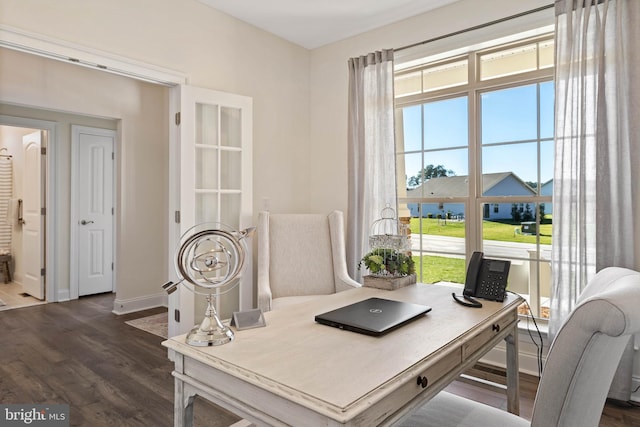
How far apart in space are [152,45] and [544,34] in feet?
9.27

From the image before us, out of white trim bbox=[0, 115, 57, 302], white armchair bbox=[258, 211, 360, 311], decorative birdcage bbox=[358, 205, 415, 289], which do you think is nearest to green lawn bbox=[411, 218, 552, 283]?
white armchair bbox=[258, 211, 360, 311]

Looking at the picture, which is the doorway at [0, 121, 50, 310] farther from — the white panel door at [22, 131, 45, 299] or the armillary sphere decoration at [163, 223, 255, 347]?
the armillary sphere decoration at [163, 223, 255, 347]

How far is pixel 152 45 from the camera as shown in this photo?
286 centimetres

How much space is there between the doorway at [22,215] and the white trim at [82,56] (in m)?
2.84

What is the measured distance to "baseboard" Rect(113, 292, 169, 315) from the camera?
4420 mm

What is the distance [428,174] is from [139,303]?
11.6 feet

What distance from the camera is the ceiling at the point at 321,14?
3150mm

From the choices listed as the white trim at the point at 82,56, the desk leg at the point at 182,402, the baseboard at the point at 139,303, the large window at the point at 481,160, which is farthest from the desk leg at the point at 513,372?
→ the baseboard at the point at 139,303

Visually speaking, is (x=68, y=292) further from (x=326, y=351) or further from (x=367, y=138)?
(x=326, y=351)

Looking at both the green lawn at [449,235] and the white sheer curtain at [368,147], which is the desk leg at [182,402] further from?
the green lawn at [449,235]

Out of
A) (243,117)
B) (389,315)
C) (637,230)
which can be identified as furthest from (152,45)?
(637,230)

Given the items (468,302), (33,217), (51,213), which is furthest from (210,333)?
(33,217)

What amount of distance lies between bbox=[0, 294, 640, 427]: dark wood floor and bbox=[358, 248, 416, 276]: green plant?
3.37ft

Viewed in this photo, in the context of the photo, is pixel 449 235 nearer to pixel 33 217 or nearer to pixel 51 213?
pixel 51 213
